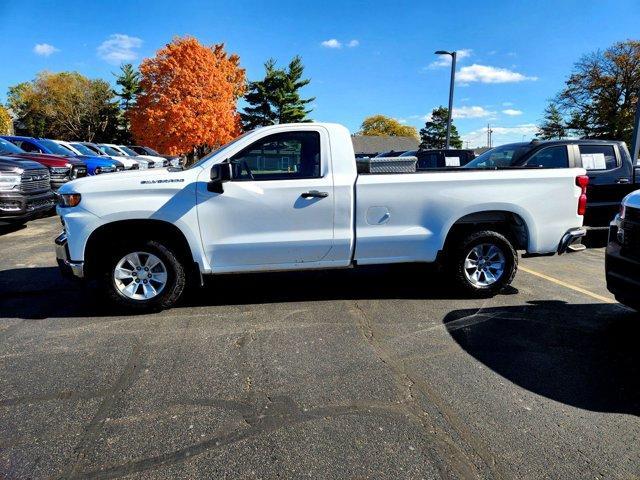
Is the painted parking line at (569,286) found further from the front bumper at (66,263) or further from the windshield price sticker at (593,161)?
the front bumper at (66,263)

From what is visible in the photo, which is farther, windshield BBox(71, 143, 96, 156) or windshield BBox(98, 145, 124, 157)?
windshield BBox(98, 145, 124, 157)

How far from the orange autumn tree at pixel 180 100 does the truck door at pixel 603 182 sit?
94.6 feet

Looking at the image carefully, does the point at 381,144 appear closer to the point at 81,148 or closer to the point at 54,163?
the point at 81,148

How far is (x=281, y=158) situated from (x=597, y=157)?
6.20 meters

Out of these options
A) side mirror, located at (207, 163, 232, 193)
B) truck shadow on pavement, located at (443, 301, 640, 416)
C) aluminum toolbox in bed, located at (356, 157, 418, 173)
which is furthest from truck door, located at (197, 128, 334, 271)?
truck shadow on pavement, located at (443, 301, 640, 416)

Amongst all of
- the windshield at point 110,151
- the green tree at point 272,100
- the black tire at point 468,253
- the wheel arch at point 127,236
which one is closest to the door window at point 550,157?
the black tire at point 468,253

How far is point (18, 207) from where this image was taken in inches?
327

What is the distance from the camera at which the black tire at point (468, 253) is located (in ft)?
16.5

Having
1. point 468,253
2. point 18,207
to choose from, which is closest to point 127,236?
point 468,253

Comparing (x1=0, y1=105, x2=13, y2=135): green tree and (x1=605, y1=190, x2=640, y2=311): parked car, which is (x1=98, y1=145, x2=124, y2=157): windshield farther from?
(x1=0, y1=105, x2=13, y2=135): green tree

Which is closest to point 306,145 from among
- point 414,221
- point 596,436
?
point 414,221

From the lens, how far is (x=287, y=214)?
459 cm

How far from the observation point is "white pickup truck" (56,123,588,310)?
4.43 meters

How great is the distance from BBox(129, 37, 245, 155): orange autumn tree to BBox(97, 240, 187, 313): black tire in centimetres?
2942
